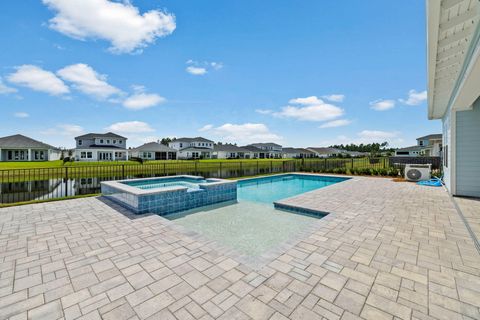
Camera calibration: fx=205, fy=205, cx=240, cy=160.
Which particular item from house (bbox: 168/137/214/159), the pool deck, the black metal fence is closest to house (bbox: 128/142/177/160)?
house (bbox: 168/137/214/159)

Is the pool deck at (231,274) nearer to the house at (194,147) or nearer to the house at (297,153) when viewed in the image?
the house at (194,147)

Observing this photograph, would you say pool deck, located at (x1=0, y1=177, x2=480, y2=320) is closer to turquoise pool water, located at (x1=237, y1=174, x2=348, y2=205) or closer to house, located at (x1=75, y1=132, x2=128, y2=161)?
turquoise pool water, located at (x1=237, y1=174, x2=348, y2=205)

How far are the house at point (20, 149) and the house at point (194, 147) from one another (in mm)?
20652

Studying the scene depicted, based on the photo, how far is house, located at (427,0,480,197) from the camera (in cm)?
322

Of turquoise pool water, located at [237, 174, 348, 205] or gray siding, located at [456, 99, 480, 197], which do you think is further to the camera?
turquoise pool water, located at [237, 174, 348, 205]

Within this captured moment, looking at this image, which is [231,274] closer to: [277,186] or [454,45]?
[454,45]

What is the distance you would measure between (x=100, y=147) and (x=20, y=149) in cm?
903

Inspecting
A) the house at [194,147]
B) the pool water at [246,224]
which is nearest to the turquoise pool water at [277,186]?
the pool water at [246,224]

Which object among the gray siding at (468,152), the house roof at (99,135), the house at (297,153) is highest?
the house roof at (99,135)

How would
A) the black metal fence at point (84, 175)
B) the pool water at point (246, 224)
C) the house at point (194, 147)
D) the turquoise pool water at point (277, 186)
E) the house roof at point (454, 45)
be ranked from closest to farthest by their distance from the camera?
the house roof at point (454, 45) < the pool water at point (246, 224) < the black metal fence at point (84, 175) < the turquoise pool water at point (277, 186) < the house at point (194, 147)

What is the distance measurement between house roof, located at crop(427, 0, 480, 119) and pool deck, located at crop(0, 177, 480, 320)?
325cm

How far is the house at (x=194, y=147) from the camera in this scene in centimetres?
4259

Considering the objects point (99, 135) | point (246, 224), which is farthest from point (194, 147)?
point (246, 224)

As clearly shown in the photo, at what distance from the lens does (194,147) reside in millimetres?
44656
